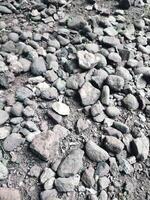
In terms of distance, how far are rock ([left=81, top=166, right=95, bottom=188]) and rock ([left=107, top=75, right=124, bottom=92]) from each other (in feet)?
2.01

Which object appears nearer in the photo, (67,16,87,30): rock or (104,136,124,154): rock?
(104,136,124,154): rock

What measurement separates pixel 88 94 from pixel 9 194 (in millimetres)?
784

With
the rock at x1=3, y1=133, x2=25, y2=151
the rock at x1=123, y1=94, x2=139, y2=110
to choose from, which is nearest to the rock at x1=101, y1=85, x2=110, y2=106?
the rock at x1=123, y1=94, x2=139, y2=110

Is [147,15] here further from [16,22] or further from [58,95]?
[58,95]

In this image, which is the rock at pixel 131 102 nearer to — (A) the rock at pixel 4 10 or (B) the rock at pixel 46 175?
(B) the rock at pixel 46 175

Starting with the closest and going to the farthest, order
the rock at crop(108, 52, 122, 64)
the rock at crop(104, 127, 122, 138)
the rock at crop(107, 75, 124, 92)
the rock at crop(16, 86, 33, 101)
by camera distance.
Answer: the rock at crop(104, 127, 122, 138) → the rock at crop(16, 86, 33, 101) → the rock at crop(107, 75, 124, 92) → the rock at crop(108, 52, 122, 64)

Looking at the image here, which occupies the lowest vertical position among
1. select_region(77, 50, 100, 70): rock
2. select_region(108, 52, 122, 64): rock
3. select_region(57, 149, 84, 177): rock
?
select_region(57, 149, 84, 177): rock

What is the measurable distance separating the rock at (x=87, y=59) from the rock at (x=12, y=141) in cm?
68

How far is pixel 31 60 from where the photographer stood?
8.34ft

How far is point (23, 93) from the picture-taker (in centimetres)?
231

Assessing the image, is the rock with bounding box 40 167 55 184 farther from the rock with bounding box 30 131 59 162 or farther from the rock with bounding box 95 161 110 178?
the rock with bounding box 95 161 110 178

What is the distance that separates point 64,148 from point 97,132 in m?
0.23

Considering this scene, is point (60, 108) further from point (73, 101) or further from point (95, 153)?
point (95, 153)

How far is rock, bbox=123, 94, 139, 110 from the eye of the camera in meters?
2.35
